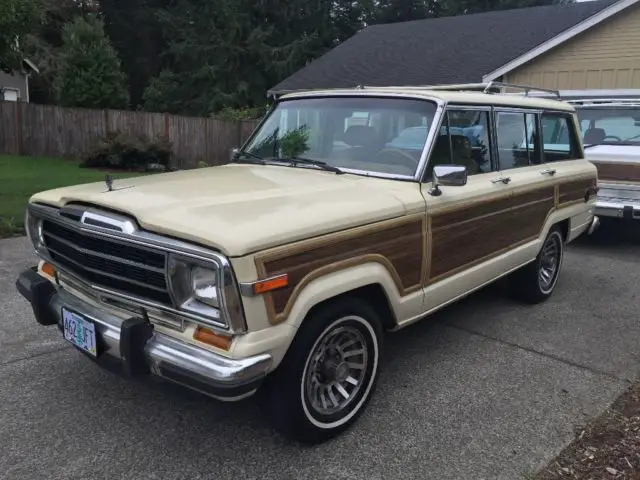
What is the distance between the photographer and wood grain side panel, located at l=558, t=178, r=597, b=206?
551 cm

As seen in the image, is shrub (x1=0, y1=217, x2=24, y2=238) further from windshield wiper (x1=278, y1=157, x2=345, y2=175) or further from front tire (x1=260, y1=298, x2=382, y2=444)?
front tire (x1=260, y1=298, x2=382, y2=444)

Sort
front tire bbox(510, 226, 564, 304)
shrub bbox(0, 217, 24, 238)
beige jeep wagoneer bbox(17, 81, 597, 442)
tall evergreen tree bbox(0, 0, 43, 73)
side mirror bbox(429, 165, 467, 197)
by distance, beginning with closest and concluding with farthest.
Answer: beige jeep wagoneer bbox(17, 81, 597, 442), side mirror bbox(429, 165, 467, 197), front tire bbox(510, 226, 564, 304), shrub bbox(0, 217, 24, 238), tall evergreen tree bbox(0, 0, 43, 73)

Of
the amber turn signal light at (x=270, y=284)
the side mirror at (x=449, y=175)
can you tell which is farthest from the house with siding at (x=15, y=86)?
the amber turn signal light at (x=270, y=284)

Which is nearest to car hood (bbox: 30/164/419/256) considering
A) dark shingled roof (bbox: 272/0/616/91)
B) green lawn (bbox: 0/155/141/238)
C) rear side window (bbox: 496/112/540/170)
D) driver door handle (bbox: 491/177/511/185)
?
driver door handle (bbox: 491/177/511/185)

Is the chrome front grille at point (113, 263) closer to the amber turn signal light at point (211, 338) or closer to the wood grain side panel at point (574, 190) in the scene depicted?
the amber turn signal light at point (211, 338)

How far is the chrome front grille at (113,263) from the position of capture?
278 centimetres

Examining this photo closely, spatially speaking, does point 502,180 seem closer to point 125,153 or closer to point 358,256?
point 358,256

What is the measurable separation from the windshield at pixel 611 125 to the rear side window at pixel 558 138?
3.05 meters

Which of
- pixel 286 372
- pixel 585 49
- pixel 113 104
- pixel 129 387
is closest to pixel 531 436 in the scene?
pixel 286 372

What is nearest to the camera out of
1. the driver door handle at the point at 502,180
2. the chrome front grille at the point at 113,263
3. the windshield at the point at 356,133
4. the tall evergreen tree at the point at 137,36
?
the chrome front grille at the point at 113,263

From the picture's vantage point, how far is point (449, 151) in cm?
404

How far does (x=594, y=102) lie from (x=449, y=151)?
6.36 meters

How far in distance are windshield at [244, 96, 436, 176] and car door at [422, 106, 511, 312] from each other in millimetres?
183

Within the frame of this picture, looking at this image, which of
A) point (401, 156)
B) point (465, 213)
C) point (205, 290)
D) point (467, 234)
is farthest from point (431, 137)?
point (205, 290)
